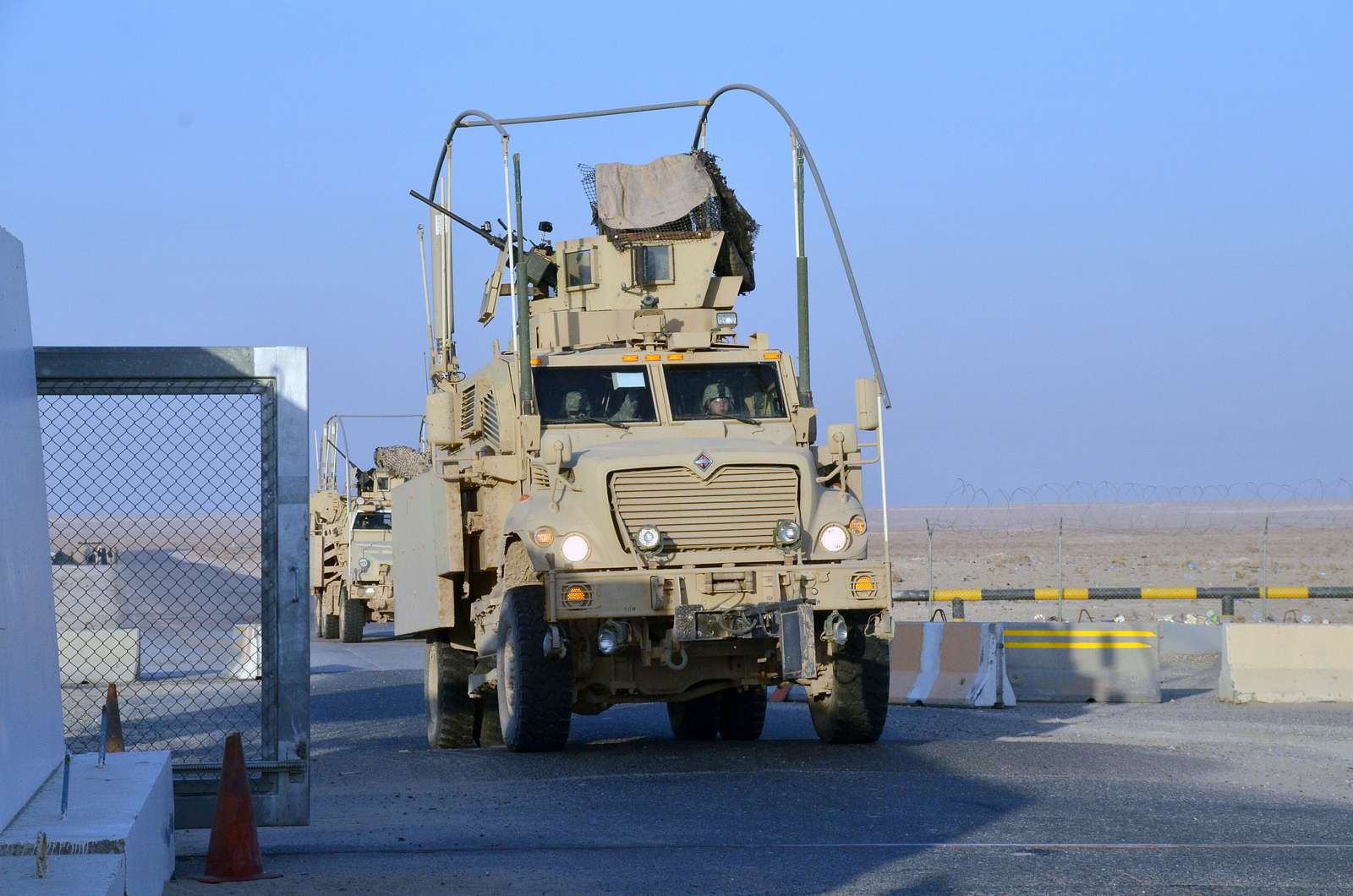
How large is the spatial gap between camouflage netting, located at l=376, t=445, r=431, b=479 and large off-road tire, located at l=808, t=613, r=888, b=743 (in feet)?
65.6

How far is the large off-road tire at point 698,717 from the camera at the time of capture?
14.8 metres

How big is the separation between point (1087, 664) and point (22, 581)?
13040mm

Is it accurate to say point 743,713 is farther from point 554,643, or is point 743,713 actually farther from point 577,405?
point 554,643

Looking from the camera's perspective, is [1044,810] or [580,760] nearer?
[1044,810]

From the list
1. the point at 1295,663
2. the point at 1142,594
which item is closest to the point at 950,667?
the point at 1295,663

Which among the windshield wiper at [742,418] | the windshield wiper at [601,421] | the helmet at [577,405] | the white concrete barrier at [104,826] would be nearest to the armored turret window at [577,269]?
the helmet at [577,405]

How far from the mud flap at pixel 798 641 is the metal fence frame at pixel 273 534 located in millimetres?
3991

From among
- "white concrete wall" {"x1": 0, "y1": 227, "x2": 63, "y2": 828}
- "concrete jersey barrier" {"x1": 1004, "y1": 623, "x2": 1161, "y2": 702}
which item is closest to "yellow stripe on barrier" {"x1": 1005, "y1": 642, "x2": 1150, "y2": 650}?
"concrete jersey barrier" {"x1": 1004, "y1": 623, "x2": 1161, "y2": 702}

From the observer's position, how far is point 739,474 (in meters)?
12.2

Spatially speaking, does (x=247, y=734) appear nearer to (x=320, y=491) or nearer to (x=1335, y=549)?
(x=320, y=491)

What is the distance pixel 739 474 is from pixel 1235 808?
4001 mm

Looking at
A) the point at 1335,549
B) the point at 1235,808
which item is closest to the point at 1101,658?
the point at 1235,808

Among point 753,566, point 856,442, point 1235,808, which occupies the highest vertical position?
point 856,442

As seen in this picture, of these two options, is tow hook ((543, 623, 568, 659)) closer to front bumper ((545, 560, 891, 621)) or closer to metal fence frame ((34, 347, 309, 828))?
front bumper ((545, 560, 891, 621))
